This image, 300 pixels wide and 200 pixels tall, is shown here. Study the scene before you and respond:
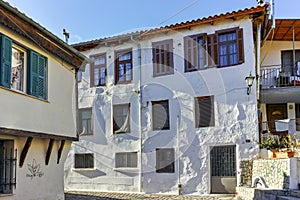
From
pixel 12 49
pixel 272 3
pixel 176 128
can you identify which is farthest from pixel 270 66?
pixel 12 49

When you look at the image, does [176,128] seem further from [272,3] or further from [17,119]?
[17,119]

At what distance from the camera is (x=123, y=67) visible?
17953 millimetres

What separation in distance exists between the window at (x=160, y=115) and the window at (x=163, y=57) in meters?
1.44

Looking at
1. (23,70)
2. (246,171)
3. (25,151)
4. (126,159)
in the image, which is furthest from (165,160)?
(23,70)

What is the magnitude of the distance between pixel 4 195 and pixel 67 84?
3.95 meters

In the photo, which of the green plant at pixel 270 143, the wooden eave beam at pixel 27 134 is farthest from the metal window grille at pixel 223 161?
the wooden eave beam at pixel 27 134

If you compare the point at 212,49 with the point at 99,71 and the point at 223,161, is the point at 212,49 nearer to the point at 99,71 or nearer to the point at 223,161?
the point at 223,161

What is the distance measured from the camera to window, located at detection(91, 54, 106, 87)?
60.3ft

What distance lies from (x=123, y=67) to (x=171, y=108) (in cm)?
342

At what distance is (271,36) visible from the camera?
717 inches

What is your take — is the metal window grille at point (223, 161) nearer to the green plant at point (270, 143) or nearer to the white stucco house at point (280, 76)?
the green plant at point (270, 143)

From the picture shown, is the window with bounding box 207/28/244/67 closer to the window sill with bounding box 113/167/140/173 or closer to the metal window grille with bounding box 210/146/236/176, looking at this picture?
the metal window grille with bounding box 210/146/236/176

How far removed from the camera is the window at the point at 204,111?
1573 cm

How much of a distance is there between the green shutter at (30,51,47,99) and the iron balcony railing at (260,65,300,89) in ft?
35.4
